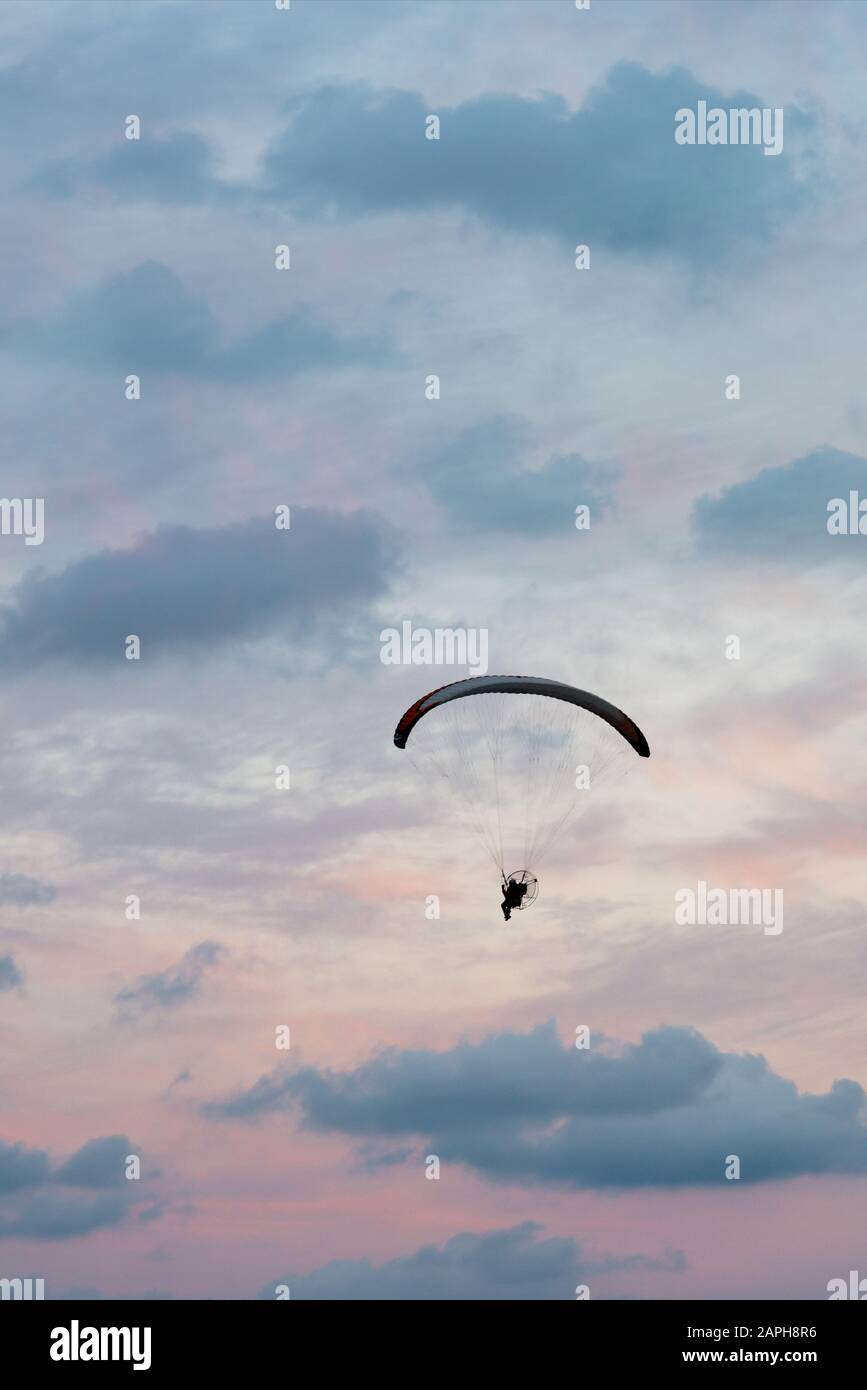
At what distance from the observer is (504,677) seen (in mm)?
77312
